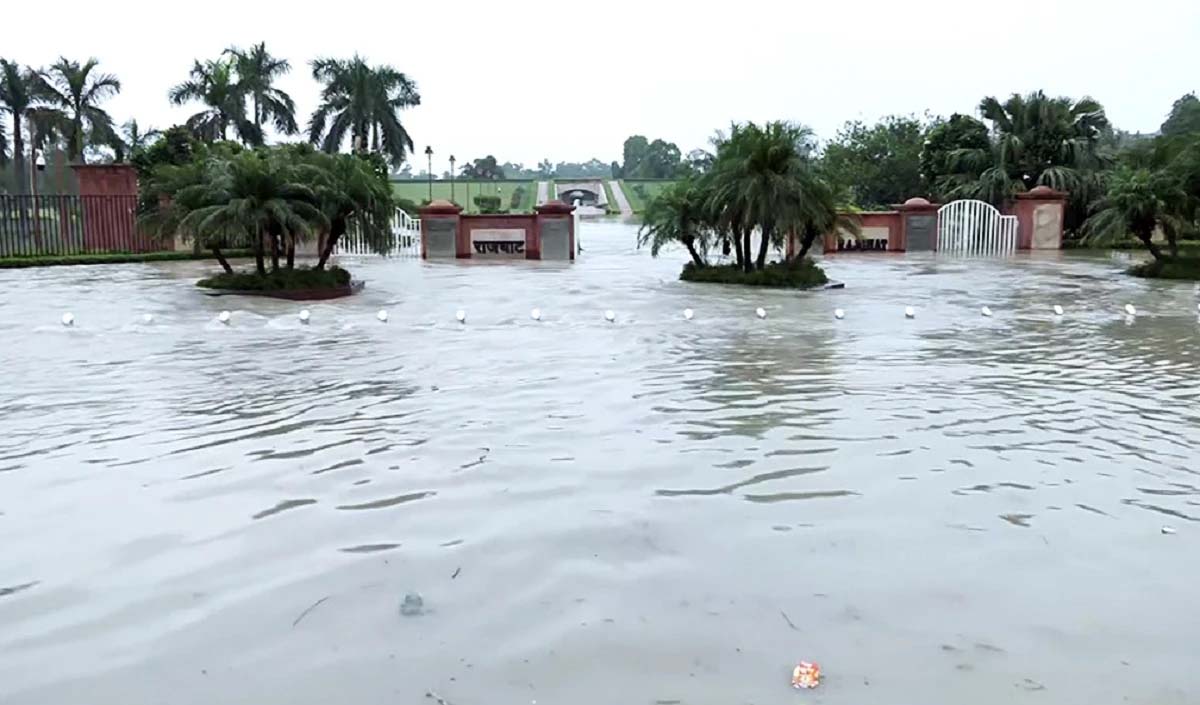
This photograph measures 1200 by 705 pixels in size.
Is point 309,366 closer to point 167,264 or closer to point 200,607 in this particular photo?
point 200,607

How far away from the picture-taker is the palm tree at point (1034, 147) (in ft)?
115

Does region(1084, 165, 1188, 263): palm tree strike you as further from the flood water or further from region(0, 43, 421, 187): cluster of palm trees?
region(0, 43, 421, 187): cluster of palm trees

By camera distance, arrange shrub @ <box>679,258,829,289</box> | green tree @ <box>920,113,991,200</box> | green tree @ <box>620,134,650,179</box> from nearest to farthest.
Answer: shrub @ <box>679,258,829,289</box>
green tree @ <box>920,113,991,200</box>
green tree @ <box>620,134,650,179</box>

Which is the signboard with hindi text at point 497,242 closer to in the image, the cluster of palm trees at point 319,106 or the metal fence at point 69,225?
the metal fence at point 69,225

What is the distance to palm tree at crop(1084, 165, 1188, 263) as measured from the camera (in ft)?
68.5

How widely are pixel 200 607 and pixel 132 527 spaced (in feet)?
4.20

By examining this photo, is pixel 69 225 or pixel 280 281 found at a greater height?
pixel 69 225

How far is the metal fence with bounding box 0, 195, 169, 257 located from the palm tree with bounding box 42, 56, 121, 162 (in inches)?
547

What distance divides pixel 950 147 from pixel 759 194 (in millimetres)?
22267

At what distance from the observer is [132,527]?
17.9 ft

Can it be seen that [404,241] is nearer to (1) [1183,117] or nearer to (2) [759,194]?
Result: (2) [759,194]

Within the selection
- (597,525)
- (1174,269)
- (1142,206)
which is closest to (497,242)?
(1142,206)

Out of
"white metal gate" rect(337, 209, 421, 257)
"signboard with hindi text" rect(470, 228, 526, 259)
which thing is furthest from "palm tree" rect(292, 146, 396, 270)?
"white metal gate" rect(337, 209, 421, 257)

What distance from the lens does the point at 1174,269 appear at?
71.6 feet
